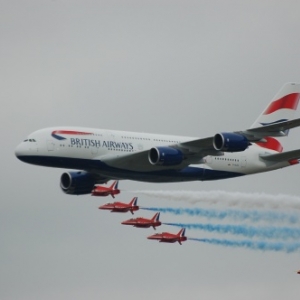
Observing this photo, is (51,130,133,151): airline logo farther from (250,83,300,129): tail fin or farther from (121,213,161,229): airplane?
(121,213,161,229): airplane

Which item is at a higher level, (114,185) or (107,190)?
(114,185)

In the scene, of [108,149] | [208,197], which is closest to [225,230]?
[208,197]

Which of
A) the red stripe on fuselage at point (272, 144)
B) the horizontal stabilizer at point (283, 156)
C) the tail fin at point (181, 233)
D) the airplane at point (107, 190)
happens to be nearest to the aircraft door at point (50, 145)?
the airplane at point (107, 190)

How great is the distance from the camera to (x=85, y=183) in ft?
370

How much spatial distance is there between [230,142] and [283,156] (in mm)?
8311

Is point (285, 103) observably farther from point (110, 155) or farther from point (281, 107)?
point (110, 155)

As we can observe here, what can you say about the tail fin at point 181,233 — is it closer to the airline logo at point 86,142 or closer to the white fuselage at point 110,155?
the white fuselage at point 110,155

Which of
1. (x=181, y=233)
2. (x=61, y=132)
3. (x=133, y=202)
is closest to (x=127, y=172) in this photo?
(x=61, y=132)

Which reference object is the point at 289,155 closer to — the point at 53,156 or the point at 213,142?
the point at 213,142

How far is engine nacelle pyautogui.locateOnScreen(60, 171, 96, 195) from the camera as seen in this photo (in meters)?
113

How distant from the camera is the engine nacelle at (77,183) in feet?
369

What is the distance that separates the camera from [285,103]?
11706 centimetres

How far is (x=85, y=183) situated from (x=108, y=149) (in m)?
6.49

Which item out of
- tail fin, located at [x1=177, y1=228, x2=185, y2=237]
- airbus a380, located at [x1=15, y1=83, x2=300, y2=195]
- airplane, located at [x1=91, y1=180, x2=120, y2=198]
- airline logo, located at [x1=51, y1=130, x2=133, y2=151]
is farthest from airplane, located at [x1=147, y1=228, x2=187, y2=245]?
airline logo, located at [x1=51, y1=130, x2=133, y2=151]
